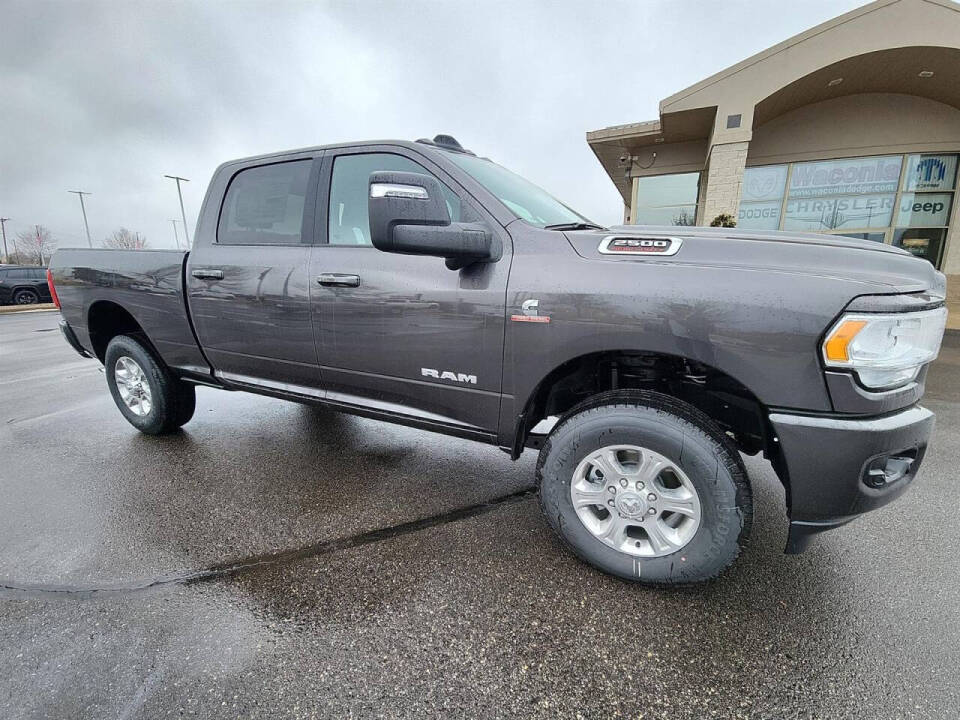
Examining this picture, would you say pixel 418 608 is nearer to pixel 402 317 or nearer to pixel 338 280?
pixel 402 317

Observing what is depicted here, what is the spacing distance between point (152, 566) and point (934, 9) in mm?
14039

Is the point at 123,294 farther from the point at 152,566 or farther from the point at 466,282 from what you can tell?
the point at 466,282

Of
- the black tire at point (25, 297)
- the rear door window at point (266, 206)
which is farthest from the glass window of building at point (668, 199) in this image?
the black tire at point (25, 297)

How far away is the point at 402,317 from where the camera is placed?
2332 mm

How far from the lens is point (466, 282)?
7.07ft

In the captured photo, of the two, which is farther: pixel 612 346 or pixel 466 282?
pixel 466 282

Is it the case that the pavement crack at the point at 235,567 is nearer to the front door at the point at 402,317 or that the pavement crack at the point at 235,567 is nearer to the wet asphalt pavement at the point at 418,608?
the wet asphalt pavement at the point at 418,608

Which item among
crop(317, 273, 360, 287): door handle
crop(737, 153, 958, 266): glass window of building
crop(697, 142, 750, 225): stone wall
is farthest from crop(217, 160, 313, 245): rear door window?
crop(737, 153, 958, 266): glass window of building

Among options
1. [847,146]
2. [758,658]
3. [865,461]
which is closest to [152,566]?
[758,658]

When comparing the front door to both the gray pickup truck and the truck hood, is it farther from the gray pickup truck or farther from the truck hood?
the truck hood

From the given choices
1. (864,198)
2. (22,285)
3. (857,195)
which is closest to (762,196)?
(857,195)

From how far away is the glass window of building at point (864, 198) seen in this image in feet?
35.6

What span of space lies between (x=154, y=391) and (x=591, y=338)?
3.46 m

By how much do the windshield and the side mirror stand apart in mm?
381
